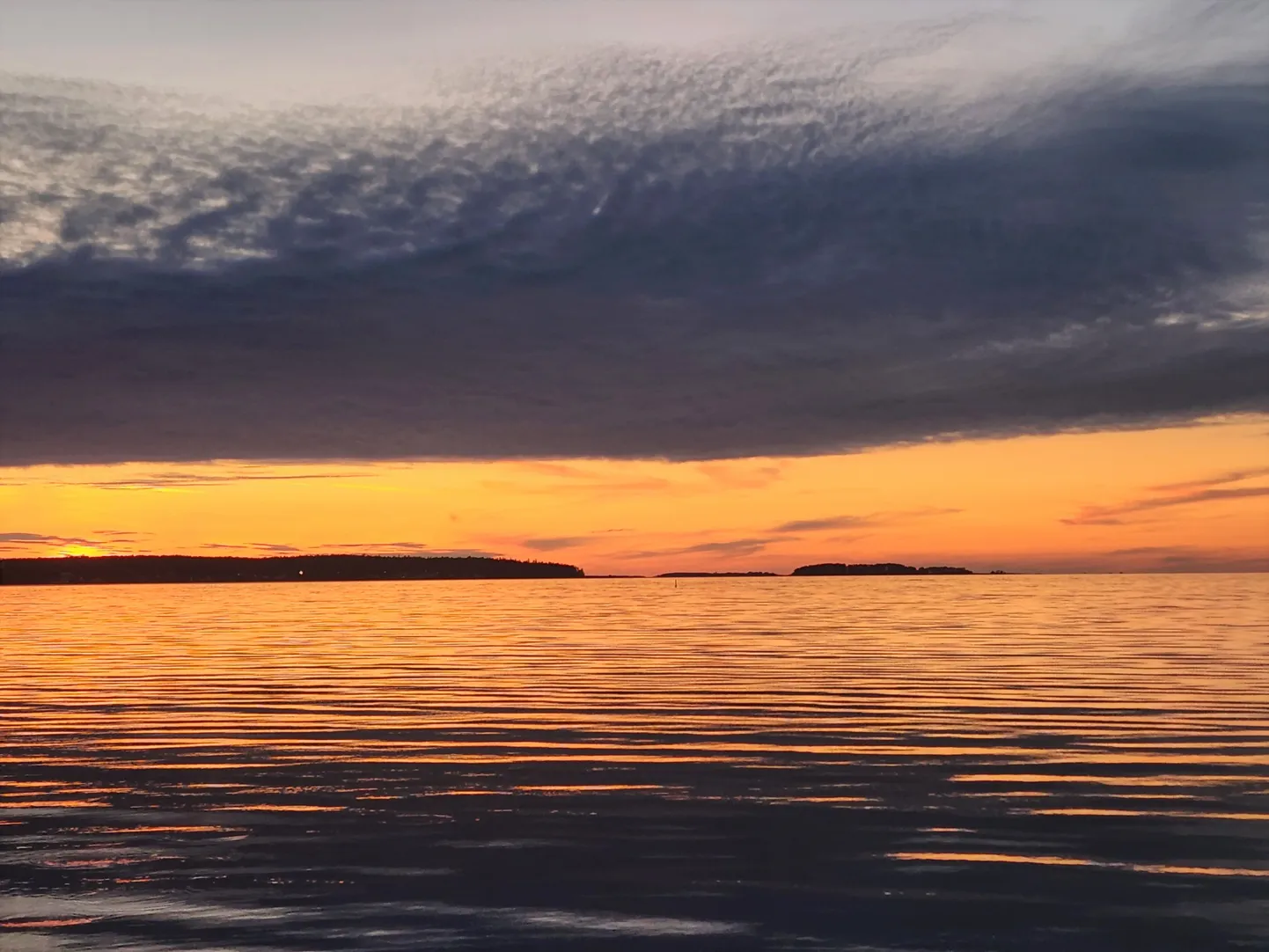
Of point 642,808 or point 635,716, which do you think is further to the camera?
point 635,716

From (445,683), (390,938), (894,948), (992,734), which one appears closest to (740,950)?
(894,948)

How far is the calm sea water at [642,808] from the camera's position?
1376 centimetres

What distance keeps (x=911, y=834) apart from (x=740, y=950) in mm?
5957

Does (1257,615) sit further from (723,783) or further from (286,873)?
(286,873)

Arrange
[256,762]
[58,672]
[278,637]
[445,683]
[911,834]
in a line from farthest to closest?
1. [278,637]
2. [58,672]
3. [445,683]
4. [256,762]
5. [911,834]

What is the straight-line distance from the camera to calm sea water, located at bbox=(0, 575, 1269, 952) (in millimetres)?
13758

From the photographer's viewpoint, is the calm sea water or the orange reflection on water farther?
the orange reflection on water

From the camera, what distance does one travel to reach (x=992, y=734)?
27797mm

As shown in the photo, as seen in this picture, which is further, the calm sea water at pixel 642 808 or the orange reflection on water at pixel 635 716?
the orange reflection on water at pixel 635 716

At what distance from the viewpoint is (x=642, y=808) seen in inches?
786

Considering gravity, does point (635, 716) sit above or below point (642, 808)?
above

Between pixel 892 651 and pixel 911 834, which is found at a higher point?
pixel 892 651

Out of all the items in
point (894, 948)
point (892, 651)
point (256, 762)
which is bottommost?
point (894, 948)

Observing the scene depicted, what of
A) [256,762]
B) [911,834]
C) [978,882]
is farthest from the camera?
[256,762]
